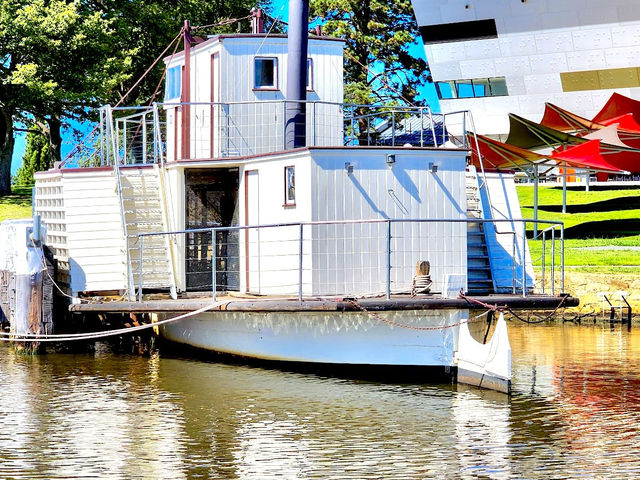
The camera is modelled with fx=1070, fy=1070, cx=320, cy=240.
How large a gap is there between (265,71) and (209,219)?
3.20 m

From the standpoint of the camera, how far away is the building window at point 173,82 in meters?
22.3

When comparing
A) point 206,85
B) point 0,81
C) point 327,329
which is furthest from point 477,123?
point 327,329

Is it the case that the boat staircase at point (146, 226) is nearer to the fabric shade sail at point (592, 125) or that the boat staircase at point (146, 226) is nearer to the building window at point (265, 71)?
the building window at point (265, 71)

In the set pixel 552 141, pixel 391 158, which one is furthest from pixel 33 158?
pixel 391 158

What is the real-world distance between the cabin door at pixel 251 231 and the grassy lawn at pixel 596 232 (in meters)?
11.2

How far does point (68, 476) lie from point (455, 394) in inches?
265

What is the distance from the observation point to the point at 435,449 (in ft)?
42.0

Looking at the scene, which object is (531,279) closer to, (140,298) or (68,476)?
(140,298)

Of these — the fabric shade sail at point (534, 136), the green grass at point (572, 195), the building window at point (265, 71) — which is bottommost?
the green grass at point (572, 195)

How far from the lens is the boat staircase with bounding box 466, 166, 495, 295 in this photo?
1895 cm

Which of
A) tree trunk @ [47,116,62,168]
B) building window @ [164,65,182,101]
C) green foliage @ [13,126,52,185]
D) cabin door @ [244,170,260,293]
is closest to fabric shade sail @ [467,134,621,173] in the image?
building window @ [164,65,182,101]

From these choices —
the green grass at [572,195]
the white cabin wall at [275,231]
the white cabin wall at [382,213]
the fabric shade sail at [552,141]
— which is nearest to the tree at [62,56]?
the fabric shade sail at [552,141]

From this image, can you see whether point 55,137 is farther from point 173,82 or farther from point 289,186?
point 289,186

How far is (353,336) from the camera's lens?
17.2 metres
